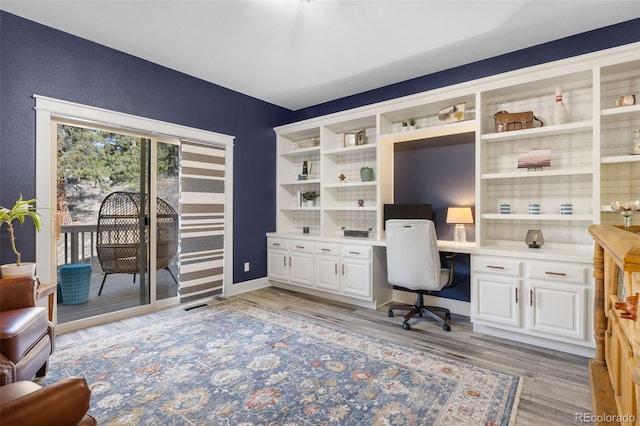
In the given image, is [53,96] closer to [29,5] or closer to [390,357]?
[29,5]

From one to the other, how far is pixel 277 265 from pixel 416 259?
2.22 m

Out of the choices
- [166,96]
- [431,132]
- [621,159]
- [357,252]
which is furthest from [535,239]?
[166,96]

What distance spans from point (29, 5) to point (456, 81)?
4.00 meters

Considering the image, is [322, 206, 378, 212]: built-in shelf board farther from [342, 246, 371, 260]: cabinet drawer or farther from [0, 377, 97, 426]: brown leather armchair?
[0, 377, 97, 426]: brown leather armchair

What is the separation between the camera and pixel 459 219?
3332mm

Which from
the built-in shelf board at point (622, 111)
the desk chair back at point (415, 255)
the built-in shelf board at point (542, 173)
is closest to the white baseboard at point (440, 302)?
the desk chair back at point (415, 255)

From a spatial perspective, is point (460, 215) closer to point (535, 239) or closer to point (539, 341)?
point (535, 239)

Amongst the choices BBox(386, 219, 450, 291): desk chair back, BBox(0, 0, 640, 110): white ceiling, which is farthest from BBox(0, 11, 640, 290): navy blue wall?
BBox(386, 219, 450, 291): desk chair back

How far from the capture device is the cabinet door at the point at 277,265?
14.6ft

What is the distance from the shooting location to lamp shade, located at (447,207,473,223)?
3.32 metres

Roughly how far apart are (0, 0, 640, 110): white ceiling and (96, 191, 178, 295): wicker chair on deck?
163 cm

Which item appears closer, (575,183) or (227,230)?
(575,183)

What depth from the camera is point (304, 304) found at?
386 centimetres

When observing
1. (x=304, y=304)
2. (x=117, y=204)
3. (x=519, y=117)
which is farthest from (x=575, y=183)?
(x=117, y=204)
